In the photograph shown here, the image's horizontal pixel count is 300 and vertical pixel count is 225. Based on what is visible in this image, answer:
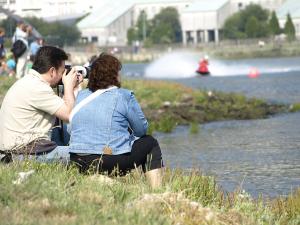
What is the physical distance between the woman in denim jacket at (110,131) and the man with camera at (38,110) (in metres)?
0.25

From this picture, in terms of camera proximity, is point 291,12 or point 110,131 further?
point 291,12

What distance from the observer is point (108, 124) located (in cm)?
948

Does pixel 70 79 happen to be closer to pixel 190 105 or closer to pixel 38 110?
pixel 38 110

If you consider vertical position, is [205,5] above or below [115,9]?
above

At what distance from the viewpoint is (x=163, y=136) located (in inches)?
945

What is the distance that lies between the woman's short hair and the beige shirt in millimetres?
412

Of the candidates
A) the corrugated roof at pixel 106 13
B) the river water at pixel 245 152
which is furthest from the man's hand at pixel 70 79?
the corrugated roof at pixel 106 13

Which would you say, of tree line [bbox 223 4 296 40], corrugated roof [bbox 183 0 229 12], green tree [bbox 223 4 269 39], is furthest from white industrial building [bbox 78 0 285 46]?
tree line [bbox 223 4 296 40]

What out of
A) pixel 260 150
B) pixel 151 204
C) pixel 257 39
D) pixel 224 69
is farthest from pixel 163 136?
pixel 257 39

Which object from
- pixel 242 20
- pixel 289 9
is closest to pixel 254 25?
pixel 242 20

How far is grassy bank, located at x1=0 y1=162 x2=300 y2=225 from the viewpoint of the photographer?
7.30 m

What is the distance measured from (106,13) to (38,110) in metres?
174

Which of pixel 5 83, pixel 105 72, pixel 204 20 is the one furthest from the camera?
pixel 204 20

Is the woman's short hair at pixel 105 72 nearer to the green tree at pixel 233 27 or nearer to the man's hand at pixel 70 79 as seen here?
the man's hand at pixel 70 79
